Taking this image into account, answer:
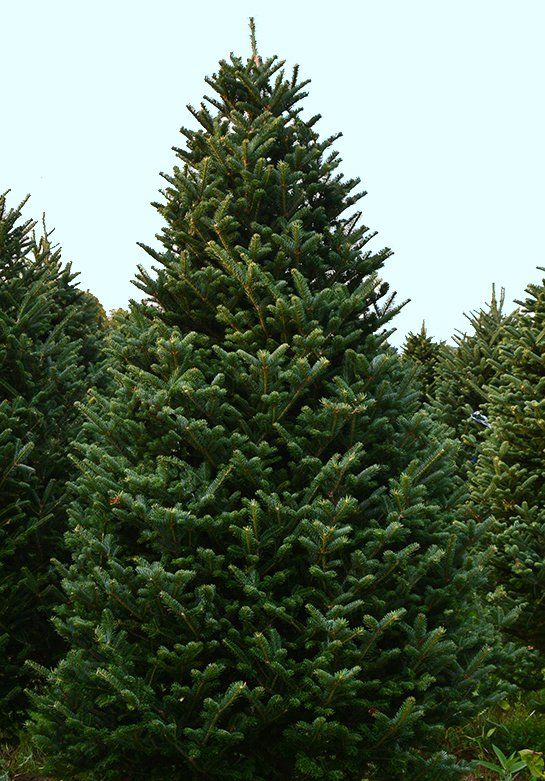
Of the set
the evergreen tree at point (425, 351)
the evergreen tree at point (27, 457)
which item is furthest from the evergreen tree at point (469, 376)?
the evergreen tree at point (27, 457)

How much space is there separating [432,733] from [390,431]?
156 cm

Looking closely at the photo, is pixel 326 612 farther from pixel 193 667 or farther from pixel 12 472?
pixel 12 472

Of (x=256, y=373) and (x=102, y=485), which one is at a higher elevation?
(x=256, y=373)

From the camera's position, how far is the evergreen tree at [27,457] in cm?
552

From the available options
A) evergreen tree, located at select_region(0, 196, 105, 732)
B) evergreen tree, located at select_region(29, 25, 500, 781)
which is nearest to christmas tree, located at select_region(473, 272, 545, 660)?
evergreen tree, located at select_region(29, 25, 500, 781)

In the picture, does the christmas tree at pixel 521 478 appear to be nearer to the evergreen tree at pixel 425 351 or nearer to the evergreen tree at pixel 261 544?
the evergreen tree at pixel 261 544

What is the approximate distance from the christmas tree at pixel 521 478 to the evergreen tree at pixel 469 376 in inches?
65.9

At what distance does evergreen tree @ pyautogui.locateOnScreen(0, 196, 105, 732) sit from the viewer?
18.1 ft

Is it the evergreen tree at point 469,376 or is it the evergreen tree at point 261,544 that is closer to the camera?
the evergreen tree at point 261,544

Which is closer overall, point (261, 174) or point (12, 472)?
point (261, 174)

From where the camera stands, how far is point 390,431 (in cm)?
412

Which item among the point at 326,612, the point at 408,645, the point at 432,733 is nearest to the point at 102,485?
the point at 326,612

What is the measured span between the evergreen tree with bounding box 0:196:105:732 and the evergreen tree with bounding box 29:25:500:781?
4.80ft

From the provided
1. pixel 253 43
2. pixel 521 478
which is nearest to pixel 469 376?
pixel 521 478
